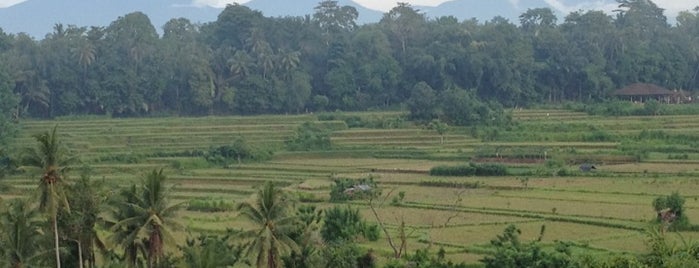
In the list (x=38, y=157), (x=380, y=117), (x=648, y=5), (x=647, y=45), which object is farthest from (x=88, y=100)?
(x=648, y=5)

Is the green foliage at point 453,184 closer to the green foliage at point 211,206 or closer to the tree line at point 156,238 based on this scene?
the green foliage at point 211,206

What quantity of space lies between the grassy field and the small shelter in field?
8393mm

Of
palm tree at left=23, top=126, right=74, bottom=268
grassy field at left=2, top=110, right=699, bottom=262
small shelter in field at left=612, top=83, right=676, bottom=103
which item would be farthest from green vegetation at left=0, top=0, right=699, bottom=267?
small shelter in field at left=612, top=83, right=676, bottom=103

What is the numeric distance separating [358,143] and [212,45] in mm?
26508

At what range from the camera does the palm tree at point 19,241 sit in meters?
19.9

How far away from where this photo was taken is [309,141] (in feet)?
153

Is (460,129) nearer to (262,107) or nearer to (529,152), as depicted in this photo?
(529,152)

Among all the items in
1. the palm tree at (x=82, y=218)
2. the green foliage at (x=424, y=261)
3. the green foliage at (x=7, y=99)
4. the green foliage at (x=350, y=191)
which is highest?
the green foliage at (x=7, y=99)

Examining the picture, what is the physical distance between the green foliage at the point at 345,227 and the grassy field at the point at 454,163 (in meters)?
0.37

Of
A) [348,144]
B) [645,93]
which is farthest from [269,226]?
[645,93]

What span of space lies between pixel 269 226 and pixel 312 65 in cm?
4751

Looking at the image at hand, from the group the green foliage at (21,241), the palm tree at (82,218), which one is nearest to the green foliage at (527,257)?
the palm tree at (82,218)

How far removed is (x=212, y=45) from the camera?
70.6 meters

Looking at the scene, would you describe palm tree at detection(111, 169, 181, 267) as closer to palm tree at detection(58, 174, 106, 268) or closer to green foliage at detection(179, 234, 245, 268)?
green foliage at detection(179, 234, 245, 268)
